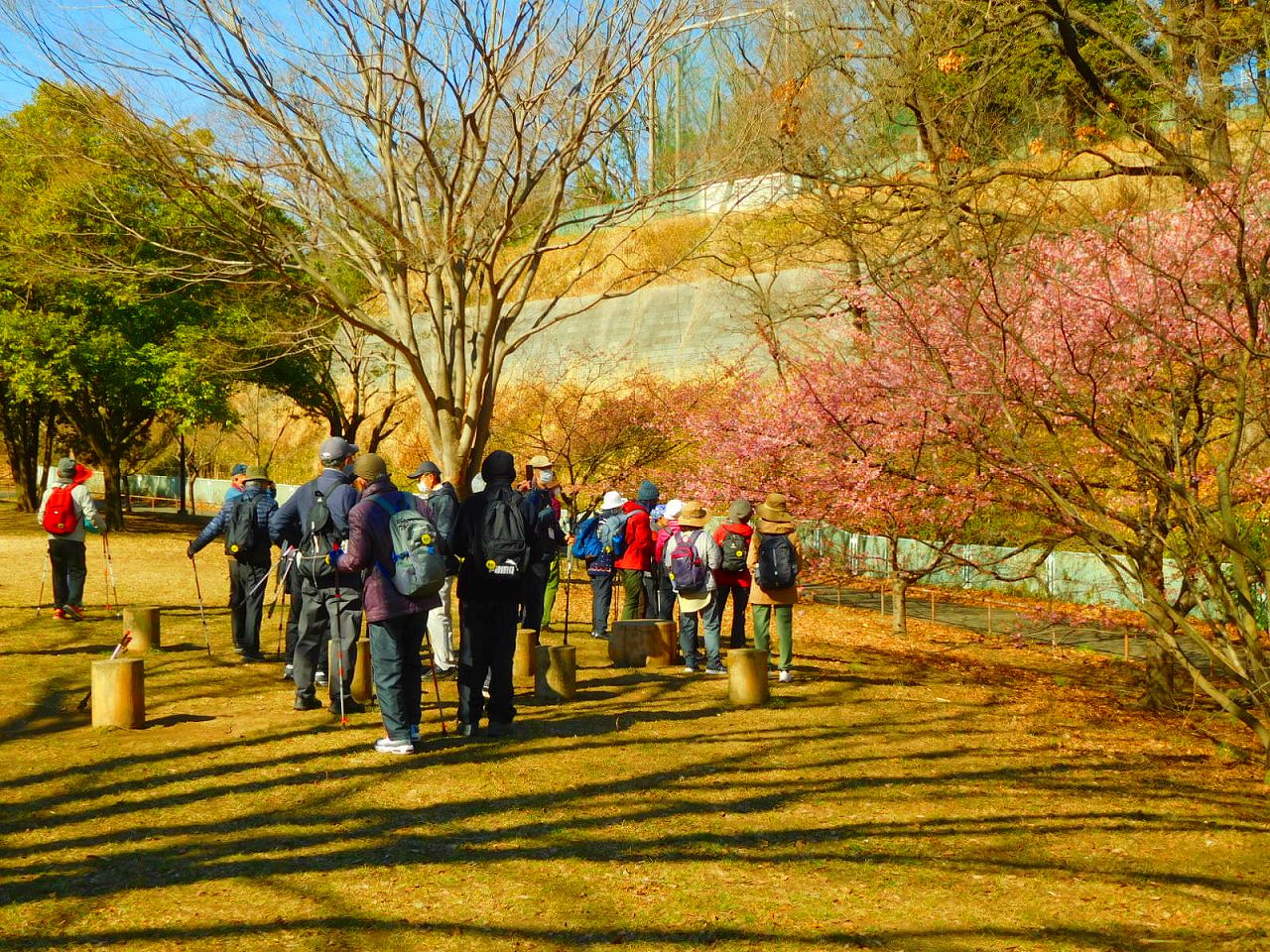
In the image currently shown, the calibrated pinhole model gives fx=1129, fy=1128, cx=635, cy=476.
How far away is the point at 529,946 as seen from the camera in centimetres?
448

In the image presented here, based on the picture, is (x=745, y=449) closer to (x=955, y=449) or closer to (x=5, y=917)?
(x=955, y=449)

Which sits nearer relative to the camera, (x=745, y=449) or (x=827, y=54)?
(x=827, y=54)

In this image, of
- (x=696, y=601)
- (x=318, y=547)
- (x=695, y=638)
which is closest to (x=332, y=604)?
(x=318, y=547)

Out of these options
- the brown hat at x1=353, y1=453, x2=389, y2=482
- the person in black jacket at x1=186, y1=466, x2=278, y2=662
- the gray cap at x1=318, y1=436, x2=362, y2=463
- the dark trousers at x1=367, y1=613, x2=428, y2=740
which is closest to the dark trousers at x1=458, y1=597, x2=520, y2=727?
the dark trousers at x1=367, y1=613, x2=428, y2=740

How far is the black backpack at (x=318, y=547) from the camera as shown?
26.3ft

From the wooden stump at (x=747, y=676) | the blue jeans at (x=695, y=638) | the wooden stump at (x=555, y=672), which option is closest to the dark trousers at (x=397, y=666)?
the wooden stump at (x=555, y=672)

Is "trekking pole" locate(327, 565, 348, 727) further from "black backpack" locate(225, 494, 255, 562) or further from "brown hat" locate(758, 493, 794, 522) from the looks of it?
"brown hat" locate(758, 493, 794, 522)

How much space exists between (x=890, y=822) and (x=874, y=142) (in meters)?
15.3

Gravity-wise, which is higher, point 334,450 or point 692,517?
point 334,450

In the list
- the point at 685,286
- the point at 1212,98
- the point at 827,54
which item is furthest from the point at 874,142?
the point at 685,286

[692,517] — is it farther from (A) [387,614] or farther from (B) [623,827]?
(B) [623,827]

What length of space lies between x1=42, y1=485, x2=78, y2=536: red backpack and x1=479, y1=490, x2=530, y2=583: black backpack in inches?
270

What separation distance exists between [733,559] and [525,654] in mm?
2076

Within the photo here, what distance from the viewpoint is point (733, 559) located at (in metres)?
10.1
